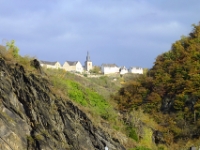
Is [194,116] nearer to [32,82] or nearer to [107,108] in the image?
[107,108]

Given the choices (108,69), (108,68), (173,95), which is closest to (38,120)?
(173,95)

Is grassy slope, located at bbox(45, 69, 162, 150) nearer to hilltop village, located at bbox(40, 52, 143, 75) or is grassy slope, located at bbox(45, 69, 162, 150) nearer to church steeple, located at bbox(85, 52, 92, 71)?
hilltop village, located at bbox(40, 52, 143, 75)

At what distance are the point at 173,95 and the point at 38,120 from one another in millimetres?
13264

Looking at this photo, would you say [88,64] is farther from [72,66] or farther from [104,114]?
[104,114]

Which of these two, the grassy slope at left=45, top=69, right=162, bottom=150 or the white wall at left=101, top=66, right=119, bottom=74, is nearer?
the grassy slope at left=45, top=69, right=162, bottom=150

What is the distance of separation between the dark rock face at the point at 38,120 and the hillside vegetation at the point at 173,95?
5.91 m

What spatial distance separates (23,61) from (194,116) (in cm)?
1272

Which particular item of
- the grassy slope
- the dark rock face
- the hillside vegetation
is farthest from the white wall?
the dark rock face

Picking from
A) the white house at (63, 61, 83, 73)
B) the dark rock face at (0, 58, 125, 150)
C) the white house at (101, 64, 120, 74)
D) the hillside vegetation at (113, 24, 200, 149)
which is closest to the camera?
the dark rock face at (0, 58, 125, 150)

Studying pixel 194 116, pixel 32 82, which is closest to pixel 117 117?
pixel 194 116

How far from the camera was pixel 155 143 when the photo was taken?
26625mm

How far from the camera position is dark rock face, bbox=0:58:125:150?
18797 mm

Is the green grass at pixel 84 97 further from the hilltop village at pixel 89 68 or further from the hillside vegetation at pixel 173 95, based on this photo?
the hilltop village at pixel 89 68

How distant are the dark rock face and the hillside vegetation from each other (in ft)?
19.4
